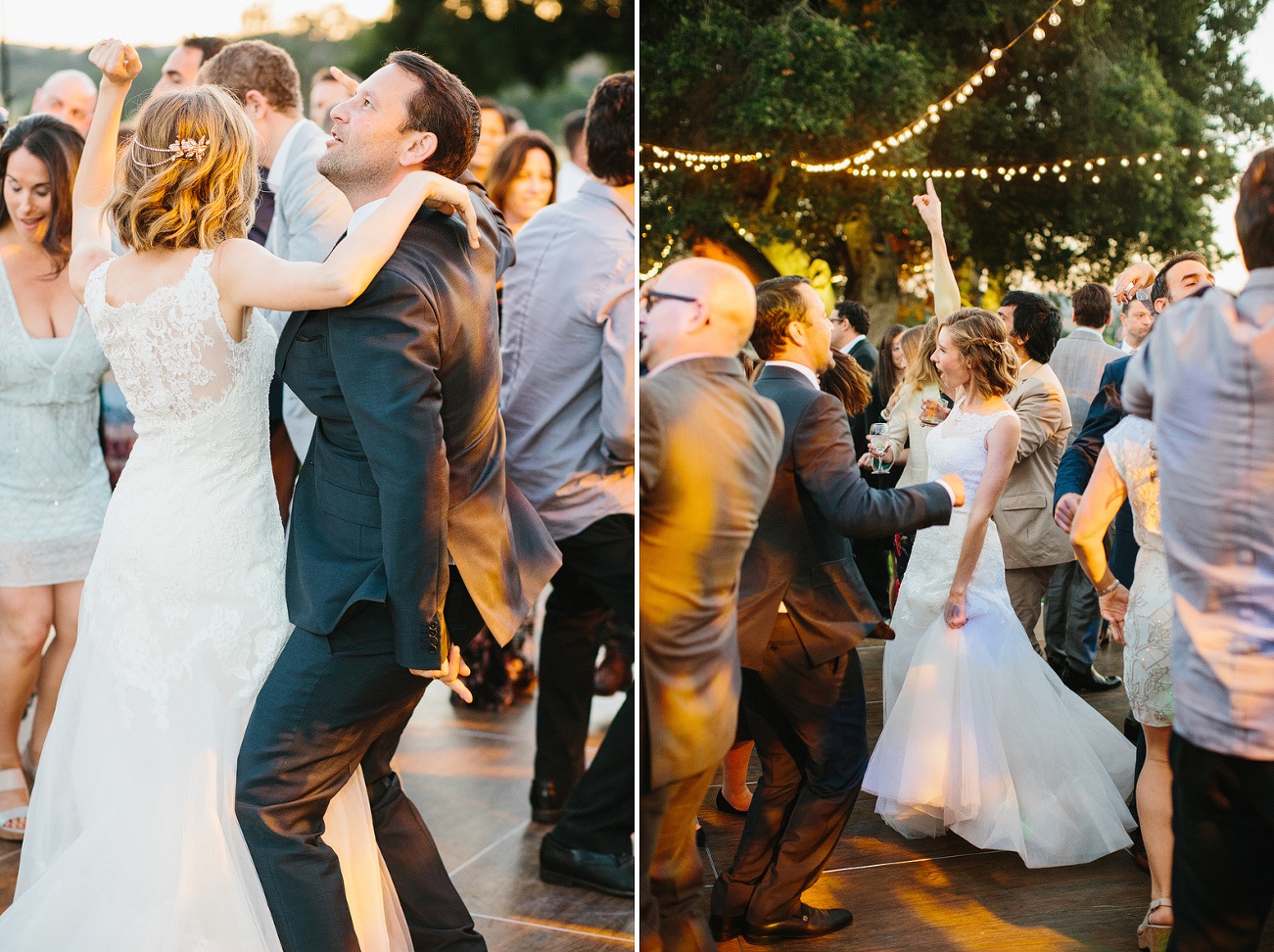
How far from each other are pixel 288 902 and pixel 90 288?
122 centimetres

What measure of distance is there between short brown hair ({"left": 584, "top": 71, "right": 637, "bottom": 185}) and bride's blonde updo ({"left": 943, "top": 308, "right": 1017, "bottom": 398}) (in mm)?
1242

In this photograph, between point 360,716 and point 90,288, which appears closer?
point 360,716

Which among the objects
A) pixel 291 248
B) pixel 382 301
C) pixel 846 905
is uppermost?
pixel 291 248

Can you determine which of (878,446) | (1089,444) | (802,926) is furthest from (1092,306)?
(802,926)

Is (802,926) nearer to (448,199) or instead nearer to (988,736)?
(988,736)

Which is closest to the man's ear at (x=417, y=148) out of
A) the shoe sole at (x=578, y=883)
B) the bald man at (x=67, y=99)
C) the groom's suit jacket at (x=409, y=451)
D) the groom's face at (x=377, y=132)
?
the groom's face at (x=377, y=132)

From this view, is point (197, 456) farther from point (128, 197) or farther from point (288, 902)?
point (288, 902)

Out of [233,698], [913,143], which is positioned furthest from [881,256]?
[233,698]

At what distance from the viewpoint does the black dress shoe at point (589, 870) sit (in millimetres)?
2609

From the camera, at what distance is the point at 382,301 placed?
5.45ft

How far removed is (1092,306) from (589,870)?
1916 mm

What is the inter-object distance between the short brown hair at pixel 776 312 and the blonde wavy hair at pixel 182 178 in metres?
1.13

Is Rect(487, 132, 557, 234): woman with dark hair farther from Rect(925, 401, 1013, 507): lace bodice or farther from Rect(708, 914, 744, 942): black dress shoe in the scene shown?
Rect(708, 914, 744, 942): black dress shoe

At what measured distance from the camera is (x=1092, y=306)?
1424 millimetres
